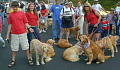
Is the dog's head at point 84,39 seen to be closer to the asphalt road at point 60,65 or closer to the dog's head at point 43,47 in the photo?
the asphalt road at point 60,65

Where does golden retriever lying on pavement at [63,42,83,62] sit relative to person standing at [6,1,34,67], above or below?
below

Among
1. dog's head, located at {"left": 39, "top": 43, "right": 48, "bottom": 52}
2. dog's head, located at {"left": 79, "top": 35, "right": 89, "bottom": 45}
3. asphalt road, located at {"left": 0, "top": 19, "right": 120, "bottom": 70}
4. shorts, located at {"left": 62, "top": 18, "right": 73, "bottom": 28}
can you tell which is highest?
shorts, located at {"left": 62, "top": 18, "right": 73, "bottom": 28}

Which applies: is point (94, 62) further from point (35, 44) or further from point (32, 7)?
point (32, 7)

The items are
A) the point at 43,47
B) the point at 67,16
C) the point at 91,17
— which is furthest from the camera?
the point at 67,16

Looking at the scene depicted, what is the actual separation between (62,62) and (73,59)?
41cm

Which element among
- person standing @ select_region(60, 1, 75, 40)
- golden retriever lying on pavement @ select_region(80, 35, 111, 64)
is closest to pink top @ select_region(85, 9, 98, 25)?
golden retriever lying on pavement @ select_region(80, 35, 111, 64)

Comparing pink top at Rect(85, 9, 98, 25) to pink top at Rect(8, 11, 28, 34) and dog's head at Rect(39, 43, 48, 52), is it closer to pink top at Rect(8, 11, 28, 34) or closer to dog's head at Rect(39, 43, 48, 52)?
dog's head at Rect(39, 43, 48, 52)

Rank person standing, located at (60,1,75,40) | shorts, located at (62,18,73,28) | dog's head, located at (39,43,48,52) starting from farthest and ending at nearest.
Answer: shorts, located at (62,18,73,28)
person standing, located at (60,1,75,40)
dog's head, located at (39,43,48,52)

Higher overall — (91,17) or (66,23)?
(91,17)

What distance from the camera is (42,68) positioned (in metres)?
4.42

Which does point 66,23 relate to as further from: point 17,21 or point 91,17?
point 17,21

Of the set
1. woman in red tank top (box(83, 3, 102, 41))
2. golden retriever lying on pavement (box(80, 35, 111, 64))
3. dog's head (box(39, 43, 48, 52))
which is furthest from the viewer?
woman in red tank top (box(83, 3, 102, 41))

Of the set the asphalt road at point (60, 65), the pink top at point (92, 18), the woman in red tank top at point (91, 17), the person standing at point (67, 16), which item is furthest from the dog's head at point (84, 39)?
the person standing at point (67, 16)

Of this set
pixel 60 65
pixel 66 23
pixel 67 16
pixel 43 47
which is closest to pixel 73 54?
pixel 60 65
